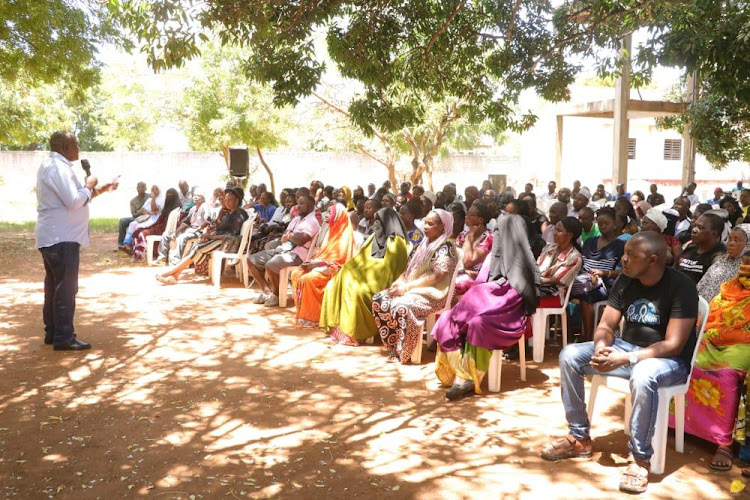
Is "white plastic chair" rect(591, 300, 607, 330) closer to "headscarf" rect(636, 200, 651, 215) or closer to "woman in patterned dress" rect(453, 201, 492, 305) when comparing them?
"woman in patterned dress" rect(453, 201, 492, 305)

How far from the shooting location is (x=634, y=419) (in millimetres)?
3656

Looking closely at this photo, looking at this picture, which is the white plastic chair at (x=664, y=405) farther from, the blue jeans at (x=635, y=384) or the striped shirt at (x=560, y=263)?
the striped shirt at (x=560, y=263)

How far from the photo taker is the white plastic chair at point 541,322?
5.88 m

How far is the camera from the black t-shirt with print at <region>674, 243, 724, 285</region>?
5.25 meters

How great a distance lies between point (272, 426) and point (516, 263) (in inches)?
87.9

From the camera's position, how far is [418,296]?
601cm

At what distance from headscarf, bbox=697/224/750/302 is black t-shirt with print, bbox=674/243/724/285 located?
0.34m

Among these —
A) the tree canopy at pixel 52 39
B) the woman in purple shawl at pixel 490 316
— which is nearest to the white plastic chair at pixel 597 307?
the woman in purple shawl at pixel 490 316

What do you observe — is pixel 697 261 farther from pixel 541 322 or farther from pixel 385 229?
pixel 385 229

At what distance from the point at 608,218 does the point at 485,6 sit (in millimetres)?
4245

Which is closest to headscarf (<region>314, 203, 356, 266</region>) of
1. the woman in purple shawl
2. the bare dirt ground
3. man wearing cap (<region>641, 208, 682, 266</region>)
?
the bare dirt ground

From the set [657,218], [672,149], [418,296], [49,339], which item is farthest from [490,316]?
[672,149]

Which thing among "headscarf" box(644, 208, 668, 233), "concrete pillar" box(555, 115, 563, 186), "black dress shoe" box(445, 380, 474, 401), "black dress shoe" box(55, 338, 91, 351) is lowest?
"black dress shoe" box(445, 380, 474, 401)

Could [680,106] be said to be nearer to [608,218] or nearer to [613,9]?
[613,9]
